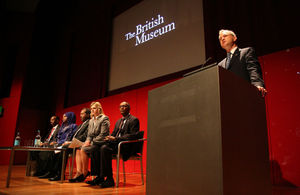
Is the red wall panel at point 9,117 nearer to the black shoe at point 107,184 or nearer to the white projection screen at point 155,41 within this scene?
the white projection screen at point 155,41

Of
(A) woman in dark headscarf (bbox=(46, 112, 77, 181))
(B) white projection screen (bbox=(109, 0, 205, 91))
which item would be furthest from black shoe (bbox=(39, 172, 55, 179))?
(B) white projection screen (bbox=(109, 0, 205, 91))

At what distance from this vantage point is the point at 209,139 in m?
1.08

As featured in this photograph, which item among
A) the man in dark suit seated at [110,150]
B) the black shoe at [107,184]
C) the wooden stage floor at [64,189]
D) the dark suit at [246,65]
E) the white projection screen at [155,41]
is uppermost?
the white projection screen at [155,41]

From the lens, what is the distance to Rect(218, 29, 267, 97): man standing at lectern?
165cm

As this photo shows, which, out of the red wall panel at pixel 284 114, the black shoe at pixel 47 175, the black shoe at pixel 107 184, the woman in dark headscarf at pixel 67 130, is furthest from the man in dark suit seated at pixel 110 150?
the red wall panel at pixel 284 114

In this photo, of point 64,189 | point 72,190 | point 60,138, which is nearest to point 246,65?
point 72,190

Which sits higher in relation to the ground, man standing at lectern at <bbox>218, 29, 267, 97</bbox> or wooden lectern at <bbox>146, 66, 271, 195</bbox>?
man standing at lectern at <bbox>218, 29, 267, 97</bbox>

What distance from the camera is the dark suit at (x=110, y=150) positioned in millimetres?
2646

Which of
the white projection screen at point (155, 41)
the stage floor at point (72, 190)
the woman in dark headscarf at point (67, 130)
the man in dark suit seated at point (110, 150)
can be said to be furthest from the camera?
the white projection screen at point (155, 41)

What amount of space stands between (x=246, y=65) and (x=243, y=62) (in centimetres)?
3

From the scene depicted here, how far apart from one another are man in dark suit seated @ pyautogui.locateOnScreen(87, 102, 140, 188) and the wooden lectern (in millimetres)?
1351

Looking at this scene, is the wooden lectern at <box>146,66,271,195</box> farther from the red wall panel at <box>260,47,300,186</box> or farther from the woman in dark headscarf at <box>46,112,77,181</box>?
the woman in dark headscarf at <box>46,112,77,181</box>

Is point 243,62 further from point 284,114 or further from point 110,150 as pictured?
point 110,150

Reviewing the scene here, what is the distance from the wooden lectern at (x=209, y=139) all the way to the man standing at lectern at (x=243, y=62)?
0.89ft
